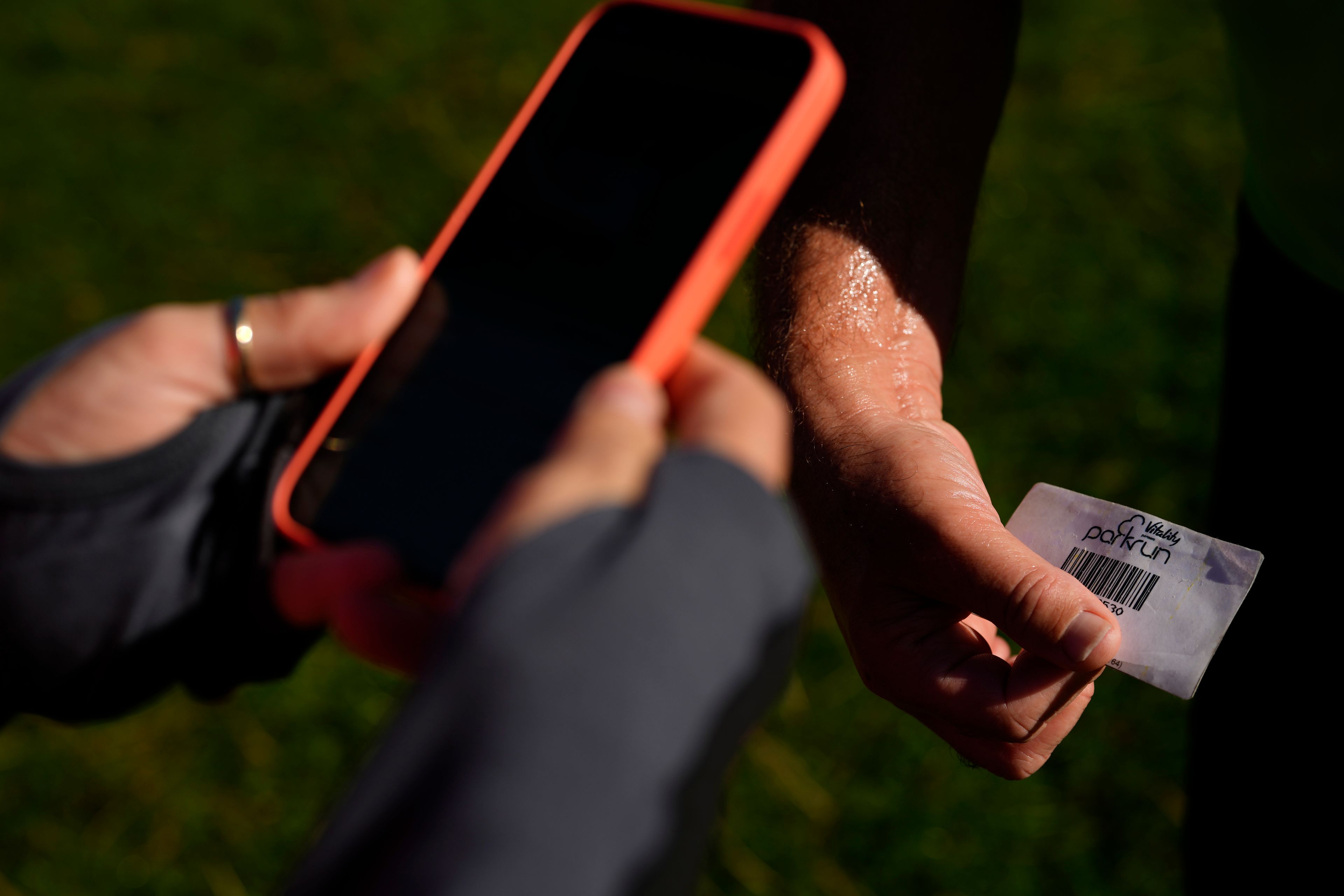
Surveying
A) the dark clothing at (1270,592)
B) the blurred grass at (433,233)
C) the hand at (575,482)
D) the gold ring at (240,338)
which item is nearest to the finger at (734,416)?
the hand at (575,482)

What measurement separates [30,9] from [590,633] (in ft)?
12.7

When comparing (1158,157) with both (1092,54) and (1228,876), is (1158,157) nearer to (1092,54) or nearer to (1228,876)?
(1092,54)

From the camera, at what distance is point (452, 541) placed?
2.49 feet

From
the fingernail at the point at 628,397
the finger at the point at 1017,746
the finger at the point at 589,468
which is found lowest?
the finger at the point at 1017,746

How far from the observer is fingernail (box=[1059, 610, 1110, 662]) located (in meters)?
0.85

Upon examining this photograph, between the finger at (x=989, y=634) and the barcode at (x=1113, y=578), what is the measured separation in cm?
11

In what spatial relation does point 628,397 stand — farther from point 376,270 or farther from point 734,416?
point 376,270

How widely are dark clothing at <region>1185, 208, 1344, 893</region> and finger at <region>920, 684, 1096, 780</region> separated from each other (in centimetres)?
51

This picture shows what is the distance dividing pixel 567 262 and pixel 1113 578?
2.15 ft

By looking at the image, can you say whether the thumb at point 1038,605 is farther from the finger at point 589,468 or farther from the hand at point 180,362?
the hand at point 180,362

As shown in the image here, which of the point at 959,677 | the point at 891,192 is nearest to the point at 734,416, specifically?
the point at 959,677

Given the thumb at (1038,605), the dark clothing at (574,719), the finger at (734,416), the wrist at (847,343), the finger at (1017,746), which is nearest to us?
the dark clothing at (574,719)

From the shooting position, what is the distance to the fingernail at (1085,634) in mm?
854

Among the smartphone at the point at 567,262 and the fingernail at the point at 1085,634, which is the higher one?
the smartphone at the point at 567,262
